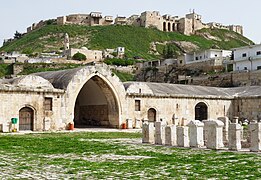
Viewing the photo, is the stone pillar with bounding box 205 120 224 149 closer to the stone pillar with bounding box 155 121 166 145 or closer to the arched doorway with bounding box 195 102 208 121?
the stone pillar with bounding box 155 121 166 145

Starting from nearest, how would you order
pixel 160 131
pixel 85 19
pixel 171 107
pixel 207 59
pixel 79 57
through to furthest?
1. pixel 160 131
2. pixel 171 107
3. pixel 207 59
4. pixel 79 57
5. pixel 85 19

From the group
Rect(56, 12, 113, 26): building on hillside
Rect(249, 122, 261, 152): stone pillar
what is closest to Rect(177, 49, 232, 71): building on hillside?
Rect(249, 122, 261, 152): stone pillar

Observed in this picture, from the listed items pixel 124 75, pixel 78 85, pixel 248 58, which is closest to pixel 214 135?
pixel 78 85

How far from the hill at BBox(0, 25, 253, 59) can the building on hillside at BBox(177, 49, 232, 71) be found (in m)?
34.3

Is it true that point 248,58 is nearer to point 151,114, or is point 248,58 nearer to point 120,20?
point 151,114

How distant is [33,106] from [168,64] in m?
47.8

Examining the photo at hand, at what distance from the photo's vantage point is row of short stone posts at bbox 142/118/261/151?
14651 mm

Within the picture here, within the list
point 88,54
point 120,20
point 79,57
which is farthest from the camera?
point 120,20

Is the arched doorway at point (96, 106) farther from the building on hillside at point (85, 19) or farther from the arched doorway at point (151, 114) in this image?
the building on hillside at point (85, 19)

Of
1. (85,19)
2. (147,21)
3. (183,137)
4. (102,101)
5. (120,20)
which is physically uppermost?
(85,19)

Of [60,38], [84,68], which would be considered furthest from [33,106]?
[60,38]

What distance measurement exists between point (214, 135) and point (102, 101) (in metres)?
20.5

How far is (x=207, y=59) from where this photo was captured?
68.9 m

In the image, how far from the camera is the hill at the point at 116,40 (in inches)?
4589
